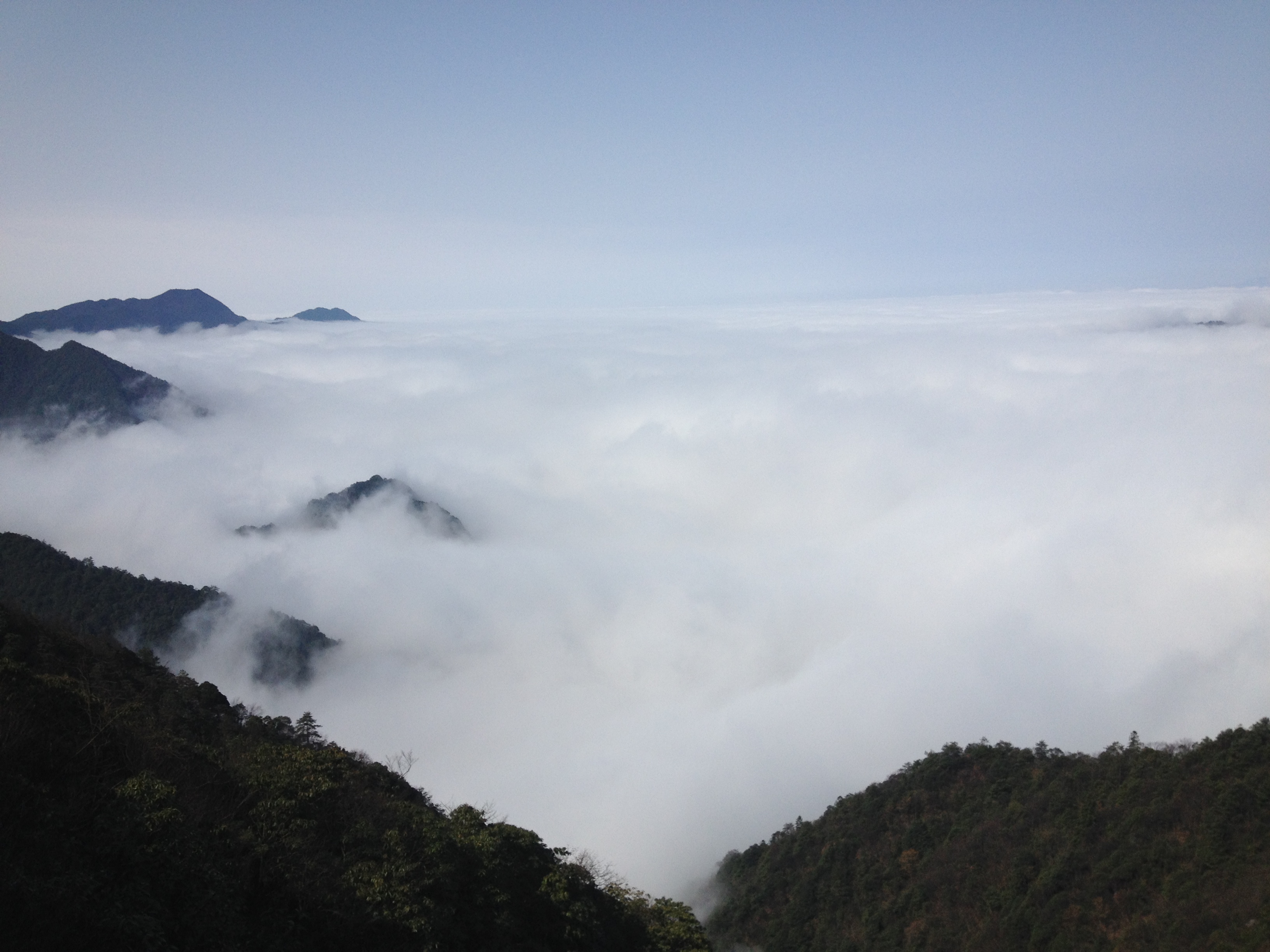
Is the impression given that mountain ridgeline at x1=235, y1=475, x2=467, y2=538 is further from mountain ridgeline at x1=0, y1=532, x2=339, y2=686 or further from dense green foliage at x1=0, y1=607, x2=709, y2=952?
dense green foliage at x1=0, y1=607, x2=709, y2=952

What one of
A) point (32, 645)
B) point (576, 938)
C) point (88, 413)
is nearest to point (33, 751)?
point (576, 938)

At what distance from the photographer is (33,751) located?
573 inches

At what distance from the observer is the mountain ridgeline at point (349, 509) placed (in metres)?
126

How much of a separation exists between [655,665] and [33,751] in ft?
336

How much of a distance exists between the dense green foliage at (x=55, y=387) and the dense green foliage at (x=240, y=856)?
492 feet

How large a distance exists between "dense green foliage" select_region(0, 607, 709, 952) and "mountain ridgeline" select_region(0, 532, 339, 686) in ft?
154

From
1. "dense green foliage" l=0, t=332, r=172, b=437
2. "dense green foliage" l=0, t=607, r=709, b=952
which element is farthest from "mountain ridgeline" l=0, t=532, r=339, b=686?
"dense green foliage" l=0, t=332, r=172, b=437

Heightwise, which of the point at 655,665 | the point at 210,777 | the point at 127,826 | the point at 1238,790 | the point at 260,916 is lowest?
the point at 655,665

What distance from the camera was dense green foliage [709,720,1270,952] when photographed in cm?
2527

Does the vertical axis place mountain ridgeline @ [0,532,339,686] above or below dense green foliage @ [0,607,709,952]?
below

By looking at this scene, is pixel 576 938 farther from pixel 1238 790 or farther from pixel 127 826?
pixel 1238 790

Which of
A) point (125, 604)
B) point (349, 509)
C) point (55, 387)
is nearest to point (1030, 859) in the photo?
point (125, 604)

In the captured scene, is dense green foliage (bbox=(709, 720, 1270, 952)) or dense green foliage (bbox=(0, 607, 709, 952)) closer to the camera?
dense green foliage (bbox=(0, 607, 709, 952))

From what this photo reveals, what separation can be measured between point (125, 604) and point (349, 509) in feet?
201
